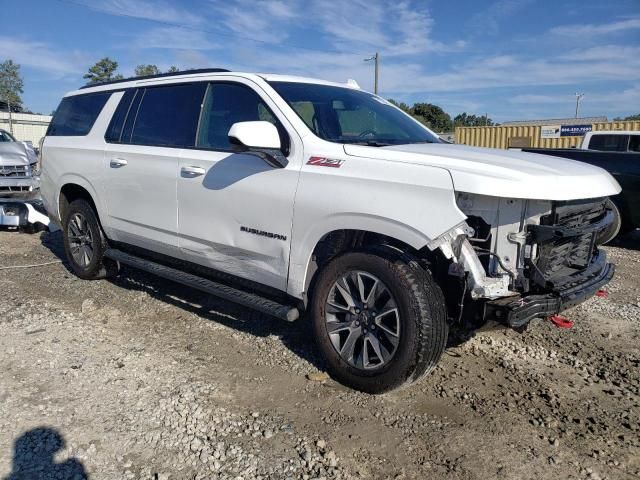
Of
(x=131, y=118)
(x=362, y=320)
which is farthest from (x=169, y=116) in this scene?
(x=362, y=320)

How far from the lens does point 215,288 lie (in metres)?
4.17

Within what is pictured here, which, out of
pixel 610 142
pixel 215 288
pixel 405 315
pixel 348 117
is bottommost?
pixel 215 288

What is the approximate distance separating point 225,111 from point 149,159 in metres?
0.88

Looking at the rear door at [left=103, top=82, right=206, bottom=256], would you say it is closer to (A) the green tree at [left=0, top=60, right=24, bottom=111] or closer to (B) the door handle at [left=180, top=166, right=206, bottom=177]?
(B) the door handle at [left=180, top=166, right=206, bottom=177]

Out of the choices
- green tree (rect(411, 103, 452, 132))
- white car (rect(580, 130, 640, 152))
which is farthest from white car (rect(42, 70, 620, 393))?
green tree (rect(411, 103, 452, 132))

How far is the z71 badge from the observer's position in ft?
11.2

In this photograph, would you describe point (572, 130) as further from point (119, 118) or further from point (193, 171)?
point (193, 171)

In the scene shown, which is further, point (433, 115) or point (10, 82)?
point (10, 82)

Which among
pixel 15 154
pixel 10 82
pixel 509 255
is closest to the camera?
pixel 509 255

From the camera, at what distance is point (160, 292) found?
18.5ft

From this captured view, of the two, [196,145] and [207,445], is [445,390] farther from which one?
[196,145]

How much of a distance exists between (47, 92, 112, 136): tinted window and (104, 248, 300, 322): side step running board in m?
1.34

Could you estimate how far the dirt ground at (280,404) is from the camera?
2.77m

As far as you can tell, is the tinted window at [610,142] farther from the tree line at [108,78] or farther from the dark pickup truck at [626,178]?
the tree line at [108,78]
